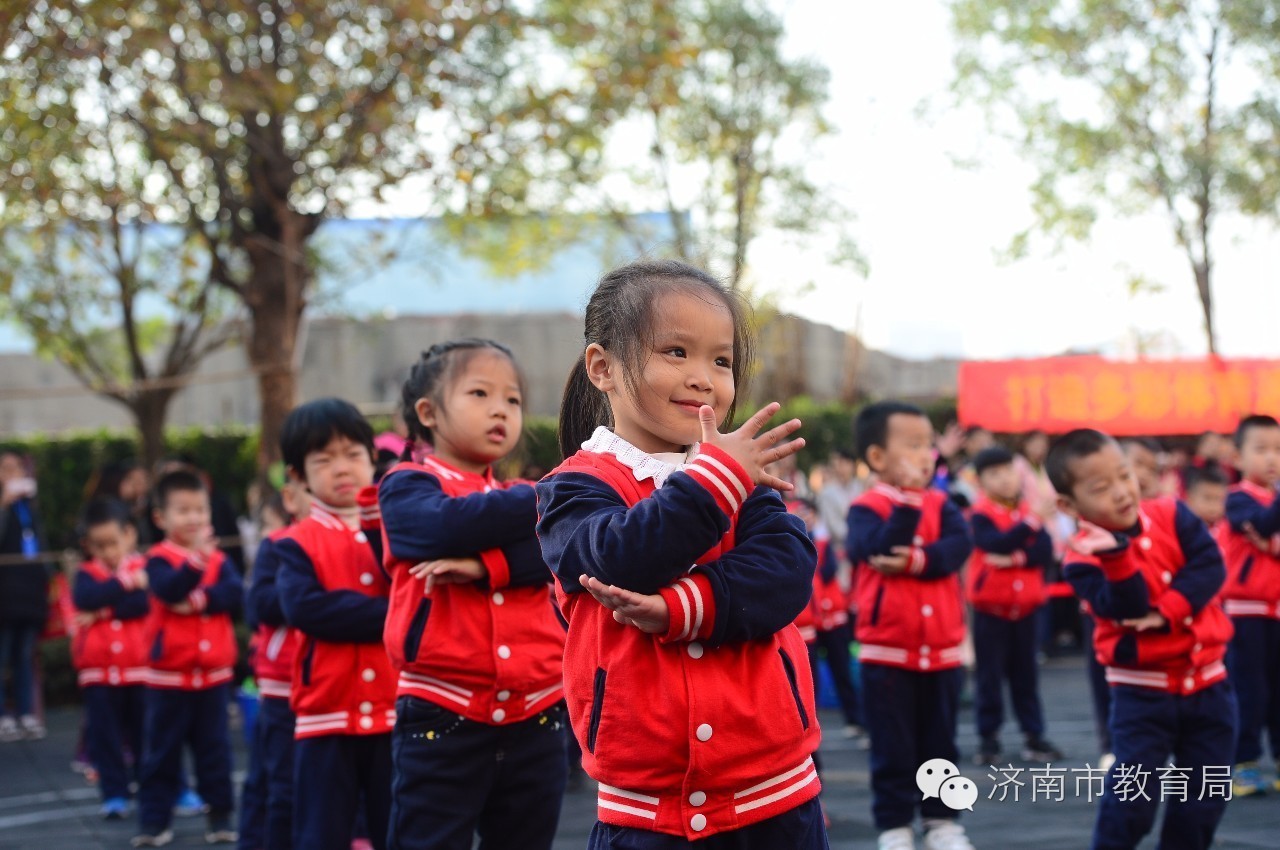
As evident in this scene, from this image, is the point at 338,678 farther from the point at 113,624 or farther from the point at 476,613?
the point at 113,624

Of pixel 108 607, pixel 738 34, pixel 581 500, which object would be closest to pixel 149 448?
pixel 108 607

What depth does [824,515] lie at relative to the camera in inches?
443

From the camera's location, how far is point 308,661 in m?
4.16

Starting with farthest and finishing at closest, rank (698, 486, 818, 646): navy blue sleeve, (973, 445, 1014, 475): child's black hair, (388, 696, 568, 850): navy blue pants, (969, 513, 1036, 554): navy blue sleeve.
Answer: (973, 445, 1014, 475): child's black hair < (969, 513, 1036, 554): navy blue sleeve < (388, 696, 568, 850): navy blue pants < (698, 486, 818, 646): navy blue sleeve

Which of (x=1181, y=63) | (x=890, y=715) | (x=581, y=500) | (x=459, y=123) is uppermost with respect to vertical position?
(x=1181, y=63)

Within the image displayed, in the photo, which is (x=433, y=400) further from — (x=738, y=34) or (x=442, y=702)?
(x=738, y=34)

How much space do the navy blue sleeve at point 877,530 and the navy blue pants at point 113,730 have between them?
3.98 meters

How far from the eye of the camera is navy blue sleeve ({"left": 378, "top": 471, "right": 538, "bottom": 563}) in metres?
3.47

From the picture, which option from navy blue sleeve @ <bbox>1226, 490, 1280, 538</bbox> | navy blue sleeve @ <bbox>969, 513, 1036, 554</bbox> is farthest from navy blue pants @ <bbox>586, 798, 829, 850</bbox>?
navy blue sleeve @ <bbox>969, 513, 1036, 554</bbox>

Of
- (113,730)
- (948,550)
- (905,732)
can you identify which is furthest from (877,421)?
(113,730)

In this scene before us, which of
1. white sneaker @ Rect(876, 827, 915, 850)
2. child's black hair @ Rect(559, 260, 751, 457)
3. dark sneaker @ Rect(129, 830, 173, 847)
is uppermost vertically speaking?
child's black hair @ Rect(559, 260, 751, 457)

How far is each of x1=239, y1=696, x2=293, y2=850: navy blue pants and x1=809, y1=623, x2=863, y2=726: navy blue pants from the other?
4.15 meters

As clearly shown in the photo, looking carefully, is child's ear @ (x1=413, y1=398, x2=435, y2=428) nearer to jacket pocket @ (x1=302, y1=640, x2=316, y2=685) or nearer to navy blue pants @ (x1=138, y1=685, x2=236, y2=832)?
jacket pocket @ (x1=302, y1=640, x2=316, y2=685)

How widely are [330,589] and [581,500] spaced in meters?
1.96
